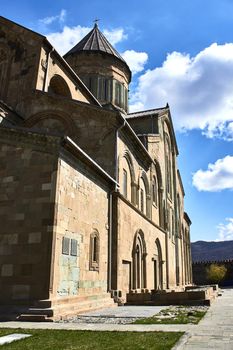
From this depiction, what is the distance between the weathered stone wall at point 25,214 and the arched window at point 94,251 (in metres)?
2.93

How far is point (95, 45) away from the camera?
31141 mm

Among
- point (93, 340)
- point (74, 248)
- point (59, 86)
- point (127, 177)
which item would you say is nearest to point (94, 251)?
point (74, 248)

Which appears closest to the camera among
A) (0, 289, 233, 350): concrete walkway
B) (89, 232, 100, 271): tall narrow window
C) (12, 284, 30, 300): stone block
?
(0, 289, 233, 350): concrete walkway

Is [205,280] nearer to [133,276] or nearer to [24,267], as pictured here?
[133,276]

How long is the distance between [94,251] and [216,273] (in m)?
34.0

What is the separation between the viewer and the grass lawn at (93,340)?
5.22 meters

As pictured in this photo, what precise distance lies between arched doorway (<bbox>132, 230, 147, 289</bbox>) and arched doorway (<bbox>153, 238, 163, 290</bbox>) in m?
2.90

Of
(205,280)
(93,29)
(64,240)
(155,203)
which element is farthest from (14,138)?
(205,280)

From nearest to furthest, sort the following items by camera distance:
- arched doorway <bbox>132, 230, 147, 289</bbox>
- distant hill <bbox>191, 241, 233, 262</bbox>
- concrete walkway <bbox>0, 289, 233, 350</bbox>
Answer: concrete walkway <bbox>0, 289, 233, 350</bbox> → arched doorway <bbox>132, 230, 147, 289</bbox> → distant hill <bbox>191, 241, 233, 262</bbox>

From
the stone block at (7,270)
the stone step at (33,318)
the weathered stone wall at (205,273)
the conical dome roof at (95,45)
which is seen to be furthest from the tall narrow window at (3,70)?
the weathered stone wall at (205,273)

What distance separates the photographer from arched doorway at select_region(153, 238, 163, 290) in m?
20.6

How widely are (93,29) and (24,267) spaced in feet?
102

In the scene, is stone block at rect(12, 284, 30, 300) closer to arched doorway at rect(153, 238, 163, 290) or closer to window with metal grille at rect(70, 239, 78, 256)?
window with metal grille at rect(70, 239, 78, 256)

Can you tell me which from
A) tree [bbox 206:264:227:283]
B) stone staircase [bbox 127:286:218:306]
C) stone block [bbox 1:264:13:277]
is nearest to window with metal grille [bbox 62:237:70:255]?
stone block [bbox 1:264:13:277]
